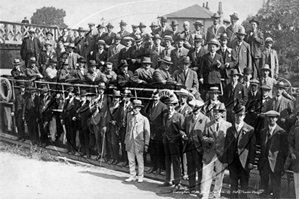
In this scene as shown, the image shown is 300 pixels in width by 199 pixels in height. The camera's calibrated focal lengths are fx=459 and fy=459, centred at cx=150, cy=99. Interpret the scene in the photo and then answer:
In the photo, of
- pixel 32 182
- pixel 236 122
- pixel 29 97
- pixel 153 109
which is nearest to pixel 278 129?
pixel 236 122

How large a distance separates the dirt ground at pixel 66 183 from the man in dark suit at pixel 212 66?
2.58 meters

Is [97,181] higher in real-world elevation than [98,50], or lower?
lower

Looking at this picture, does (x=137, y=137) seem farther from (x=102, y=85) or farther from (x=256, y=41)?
(x=256, y=41)

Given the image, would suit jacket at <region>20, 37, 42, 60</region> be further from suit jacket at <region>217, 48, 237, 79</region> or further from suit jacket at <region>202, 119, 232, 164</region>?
suit jacket at <region>202, 119, 232, 164</region>

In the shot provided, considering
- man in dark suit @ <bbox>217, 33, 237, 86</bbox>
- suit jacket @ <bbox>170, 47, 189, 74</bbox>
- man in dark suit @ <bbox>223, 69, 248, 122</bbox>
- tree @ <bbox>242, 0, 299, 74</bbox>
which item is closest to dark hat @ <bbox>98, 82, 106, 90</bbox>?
suit jacket @ <bbox>170, 47, 189, 74</bbox>

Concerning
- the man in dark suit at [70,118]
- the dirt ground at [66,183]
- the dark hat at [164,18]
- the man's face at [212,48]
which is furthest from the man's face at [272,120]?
the man in dark suit at [70,118]

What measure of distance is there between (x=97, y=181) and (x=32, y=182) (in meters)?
1.53

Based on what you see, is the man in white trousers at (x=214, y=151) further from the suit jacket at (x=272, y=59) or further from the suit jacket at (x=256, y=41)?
the suit jacket at (x=256, y=41)

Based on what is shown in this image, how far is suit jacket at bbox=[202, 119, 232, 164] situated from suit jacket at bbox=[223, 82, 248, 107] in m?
0.88

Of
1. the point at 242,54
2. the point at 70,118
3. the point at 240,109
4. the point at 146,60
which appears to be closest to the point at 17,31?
the point at 70,118

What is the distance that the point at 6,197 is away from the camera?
944 centimetres

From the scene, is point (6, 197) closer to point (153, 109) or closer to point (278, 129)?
point (153, 109)

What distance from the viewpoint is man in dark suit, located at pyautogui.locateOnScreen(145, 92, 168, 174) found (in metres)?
9.71

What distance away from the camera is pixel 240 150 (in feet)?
27.1
